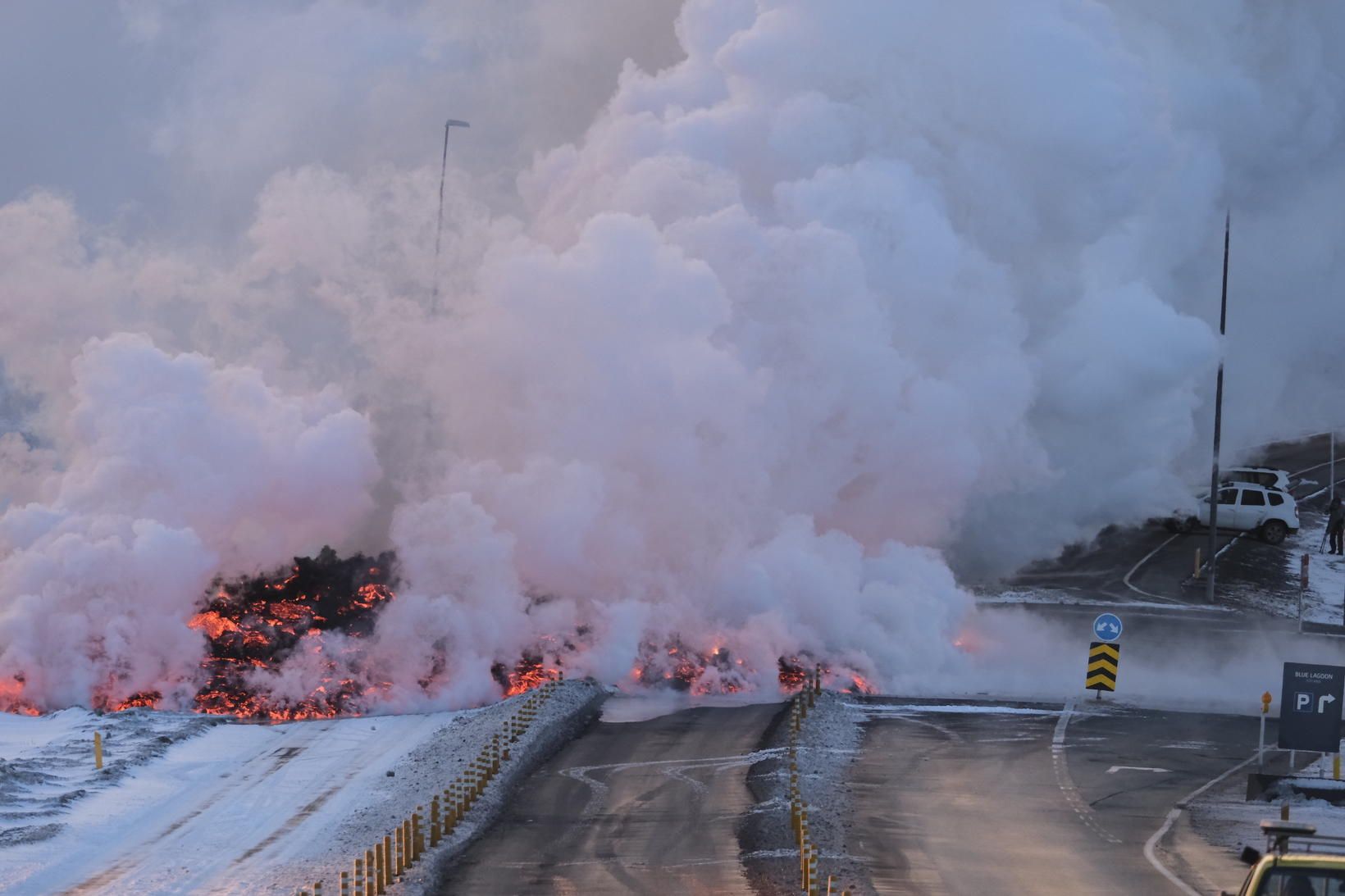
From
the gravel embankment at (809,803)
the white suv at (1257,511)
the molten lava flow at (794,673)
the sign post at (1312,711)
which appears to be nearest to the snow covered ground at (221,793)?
the gravel embankment at (809,803)

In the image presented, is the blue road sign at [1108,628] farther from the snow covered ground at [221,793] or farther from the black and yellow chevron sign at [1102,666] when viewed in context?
the snow covered ground at [221,793]

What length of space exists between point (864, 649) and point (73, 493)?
→ 18.3m

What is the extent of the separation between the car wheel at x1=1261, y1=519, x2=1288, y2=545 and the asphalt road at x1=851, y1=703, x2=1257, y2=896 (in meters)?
19.8

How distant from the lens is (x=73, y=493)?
39.0 m

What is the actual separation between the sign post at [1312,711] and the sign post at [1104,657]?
8.59 meters

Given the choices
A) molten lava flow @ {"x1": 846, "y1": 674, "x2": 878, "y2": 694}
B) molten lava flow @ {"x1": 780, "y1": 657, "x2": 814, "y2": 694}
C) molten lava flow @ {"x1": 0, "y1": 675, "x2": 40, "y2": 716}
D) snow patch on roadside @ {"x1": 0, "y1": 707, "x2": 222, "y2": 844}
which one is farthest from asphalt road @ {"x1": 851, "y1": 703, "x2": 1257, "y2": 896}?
molten lava flow @ {"x1": 0, "y1": 675, "x2": 40, "y2": 716}

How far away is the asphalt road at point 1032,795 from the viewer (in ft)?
75.7

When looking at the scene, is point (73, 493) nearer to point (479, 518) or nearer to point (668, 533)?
point (479, 518)

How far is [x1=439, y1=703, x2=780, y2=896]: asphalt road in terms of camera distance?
75.8ft

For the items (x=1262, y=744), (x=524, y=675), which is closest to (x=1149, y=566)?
(x=524, y=675)

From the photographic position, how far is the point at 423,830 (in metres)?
25.5

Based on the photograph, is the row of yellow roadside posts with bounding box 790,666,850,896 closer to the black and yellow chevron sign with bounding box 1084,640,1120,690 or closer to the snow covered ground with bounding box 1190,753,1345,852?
the black and yellow chevron sign with bounding box 1084,640,1120,690

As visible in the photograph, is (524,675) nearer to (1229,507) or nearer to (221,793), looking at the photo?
(221,793)

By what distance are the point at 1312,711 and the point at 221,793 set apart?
60.5ft
